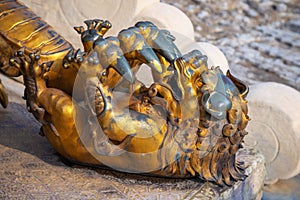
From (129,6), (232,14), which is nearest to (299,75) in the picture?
(232,14)

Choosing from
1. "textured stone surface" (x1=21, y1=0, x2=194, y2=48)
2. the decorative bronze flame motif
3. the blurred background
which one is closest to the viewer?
the decorative bronze flame motif

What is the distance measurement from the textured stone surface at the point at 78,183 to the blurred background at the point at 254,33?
5.30 ft

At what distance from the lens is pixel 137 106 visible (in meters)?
1.41

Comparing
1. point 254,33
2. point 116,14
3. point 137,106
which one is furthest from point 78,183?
point 254,33

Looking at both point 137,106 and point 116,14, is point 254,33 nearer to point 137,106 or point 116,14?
point 116,14

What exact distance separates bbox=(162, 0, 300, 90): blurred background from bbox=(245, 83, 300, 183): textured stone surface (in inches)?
39.1

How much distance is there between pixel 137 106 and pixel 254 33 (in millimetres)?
2306

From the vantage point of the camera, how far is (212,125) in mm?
1367

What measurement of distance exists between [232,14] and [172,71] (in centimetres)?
248

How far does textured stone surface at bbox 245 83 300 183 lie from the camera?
1985 millimetres

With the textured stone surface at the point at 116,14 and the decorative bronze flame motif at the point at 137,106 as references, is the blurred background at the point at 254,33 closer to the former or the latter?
the textured stone surface at the point at 116,14

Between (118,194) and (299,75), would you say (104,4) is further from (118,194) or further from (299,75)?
(299,75)

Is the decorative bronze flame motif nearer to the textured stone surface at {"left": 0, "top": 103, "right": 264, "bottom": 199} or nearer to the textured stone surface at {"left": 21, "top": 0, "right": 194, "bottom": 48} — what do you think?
the textured stone surface at {"left": 0, "top": 103, "right": 264, "bottom": 199}

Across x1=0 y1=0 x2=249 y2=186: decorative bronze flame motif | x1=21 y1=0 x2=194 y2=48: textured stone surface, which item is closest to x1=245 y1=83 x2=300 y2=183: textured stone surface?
x1=21 y1=0 x2=194 y2=48: textured stone surface
